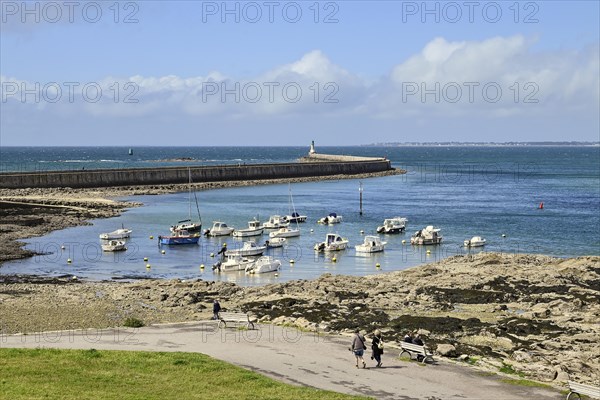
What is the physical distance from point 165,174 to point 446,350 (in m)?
Result: 113

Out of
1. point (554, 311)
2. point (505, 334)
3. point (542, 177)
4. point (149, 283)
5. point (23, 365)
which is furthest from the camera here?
point (542, 177)

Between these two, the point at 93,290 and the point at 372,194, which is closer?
the point at 93,290

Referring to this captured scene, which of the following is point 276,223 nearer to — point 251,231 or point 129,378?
point 251,231

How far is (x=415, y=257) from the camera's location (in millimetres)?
65250

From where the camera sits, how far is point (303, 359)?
27.3 metres

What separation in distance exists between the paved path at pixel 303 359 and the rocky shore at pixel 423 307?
6.56 feet

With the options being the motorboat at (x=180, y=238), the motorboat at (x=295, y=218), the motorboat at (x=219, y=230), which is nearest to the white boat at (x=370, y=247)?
the motorboat at (x=180, y=238)

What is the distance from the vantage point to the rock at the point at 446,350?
28.3 meters

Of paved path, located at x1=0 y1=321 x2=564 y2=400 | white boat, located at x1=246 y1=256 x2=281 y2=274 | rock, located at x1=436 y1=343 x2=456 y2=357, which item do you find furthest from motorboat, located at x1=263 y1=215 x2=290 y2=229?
rock, located at x1=436 y1=343 x2=456 y2=357

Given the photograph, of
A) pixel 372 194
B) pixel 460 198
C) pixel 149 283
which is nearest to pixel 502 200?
pixel 460 198

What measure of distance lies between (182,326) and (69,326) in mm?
4912

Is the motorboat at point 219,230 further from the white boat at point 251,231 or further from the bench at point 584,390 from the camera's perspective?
the bench at point 584,390

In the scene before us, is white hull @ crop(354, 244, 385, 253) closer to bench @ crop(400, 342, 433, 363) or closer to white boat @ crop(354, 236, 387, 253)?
white boat @ crop(354, 236, 387, 253)

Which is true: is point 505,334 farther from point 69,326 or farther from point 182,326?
point 69,326
